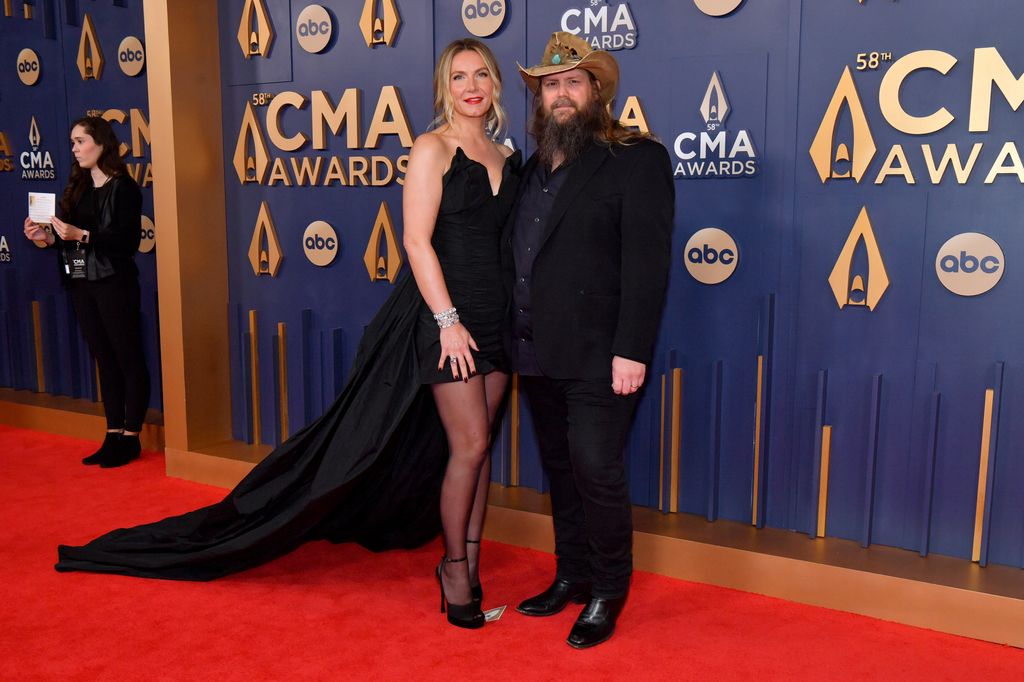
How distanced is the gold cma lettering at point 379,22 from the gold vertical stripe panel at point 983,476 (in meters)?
2.69

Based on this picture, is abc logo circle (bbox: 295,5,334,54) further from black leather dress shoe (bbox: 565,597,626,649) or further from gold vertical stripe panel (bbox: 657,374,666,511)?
black leather dress shoe (bbox: 565,597,626,649)

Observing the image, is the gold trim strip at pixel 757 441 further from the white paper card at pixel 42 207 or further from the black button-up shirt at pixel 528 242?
the white paper card at pixel 42 207

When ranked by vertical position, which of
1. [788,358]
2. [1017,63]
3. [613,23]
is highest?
[613,23]

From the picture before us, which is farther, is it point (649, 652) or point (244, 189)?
point (244, 189)

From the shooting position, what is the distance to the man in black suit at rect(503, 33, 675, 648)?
98.8 inches

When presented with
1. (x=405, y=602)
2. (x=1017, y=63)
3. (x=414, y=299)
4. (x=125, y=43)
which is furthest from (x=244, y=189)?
(x=1017, y=63)

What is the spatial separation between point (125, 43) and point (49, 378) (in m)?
2.03

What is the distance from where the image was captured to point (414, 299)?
2906 millimetres

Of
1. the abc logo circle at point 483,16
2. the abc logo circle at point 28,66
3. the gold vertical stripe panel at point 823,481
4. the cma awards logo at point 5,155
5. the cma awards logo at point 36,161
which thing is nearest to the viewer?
the gold vertical stripe panel at point 823,481

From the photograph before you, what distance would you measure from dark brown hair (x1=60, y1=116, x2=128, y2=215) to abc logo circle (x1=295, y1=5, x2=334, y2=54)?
1117mm

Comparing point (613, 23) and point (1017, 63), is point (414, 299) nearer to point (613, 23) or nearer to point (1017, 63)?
point (613, 23)

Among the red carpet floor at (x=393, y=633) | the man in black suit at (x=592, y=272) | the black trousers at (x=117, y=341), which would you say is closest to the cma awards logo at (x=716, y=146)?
the man in black suit at (x=592, y=272)

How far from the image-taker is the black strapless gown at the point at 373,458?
8.99ft

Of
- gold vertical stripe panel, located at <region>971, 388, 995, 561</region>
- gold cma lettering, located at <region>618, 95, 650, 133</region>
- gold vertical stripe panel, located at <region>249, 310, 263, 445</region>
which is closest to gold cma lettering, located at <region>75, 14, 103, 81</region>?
gold vertical stripe panel, located at <region>249, 310, 263, 445</region>
